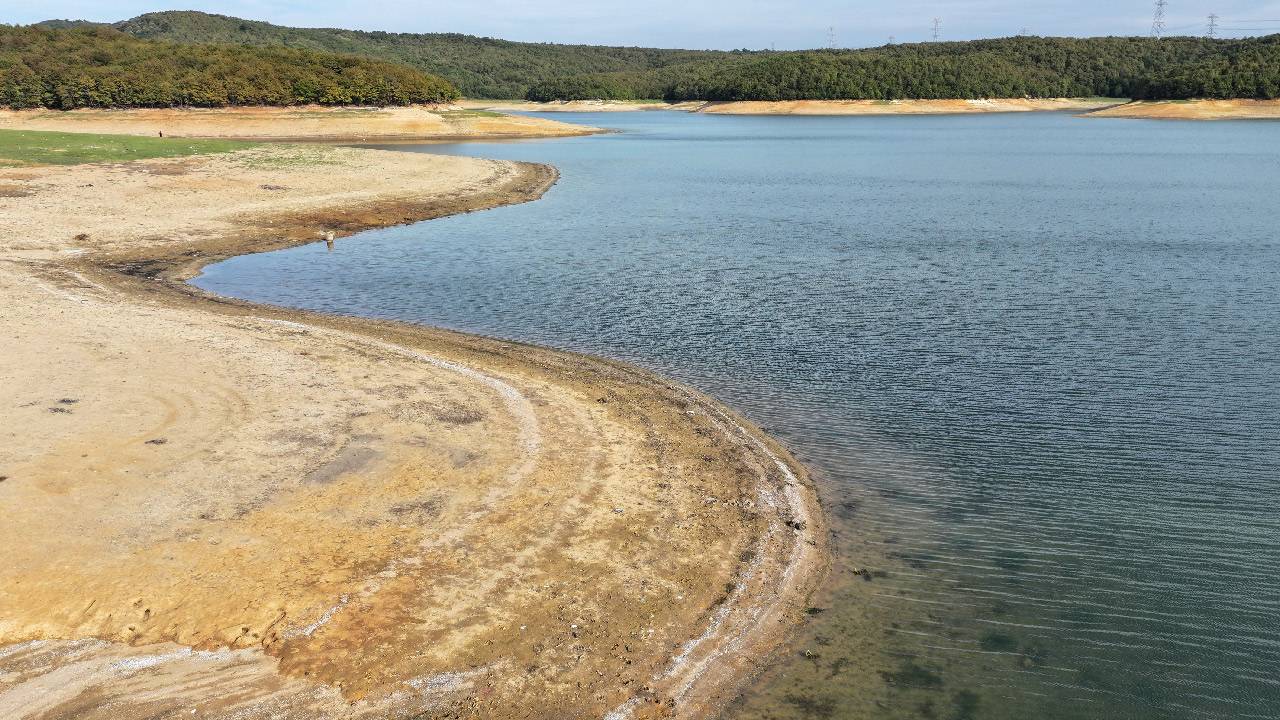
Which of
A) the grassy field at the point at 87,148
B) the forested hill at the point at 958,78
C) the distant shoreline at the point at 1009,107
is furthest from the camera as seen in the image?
the forested hill at the point at 958,78

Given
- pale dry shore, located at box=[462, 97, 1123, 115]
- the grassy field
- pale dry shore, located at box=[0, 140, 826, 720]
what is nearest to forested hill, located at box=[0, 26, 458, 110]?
the grassy field

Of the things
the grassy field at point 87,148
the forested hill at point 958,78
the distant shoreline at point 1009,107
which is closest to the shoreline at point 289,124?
the grassy field at point 87,148

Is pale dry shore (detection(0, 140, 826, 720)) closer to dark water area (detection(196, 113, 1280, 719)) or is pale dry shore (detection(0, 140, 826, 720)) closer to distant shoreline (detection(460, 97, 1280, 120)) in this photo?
dark water area (detection(196, 113, 1280, 719))

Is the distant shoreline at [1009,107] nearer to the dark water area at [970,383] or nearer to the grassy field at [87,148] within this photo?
the grassy field at [87,148]

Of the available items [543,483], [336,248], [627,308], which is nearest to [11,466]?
[543,483]

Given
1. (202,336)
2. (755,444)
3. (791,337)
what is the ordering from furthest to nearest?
1. (791,337)
2. (202,336)
3. (755,444)

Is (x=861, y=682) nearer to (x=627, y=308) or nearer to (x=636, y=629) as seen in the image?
(x=636, y=629)
